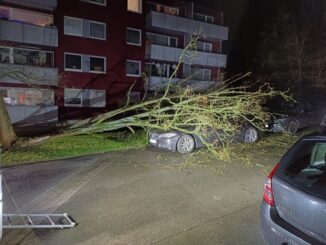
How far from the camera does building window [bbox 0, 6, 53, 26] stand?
21609mm

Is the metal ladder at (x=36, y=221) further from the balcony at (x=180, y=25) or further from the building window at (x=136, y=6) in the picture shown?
the building window at (x=136, y=6)

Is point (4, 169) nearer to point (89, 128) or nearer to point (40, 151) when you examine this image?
point (40, 151)

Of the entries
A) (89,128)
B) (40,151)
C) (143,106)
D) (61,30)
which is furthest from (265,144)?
(61,30)

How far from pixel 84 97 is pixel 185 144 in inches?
614

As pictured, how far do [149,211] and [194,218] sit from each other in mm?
771

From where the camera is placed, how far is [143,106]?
37.8 feet

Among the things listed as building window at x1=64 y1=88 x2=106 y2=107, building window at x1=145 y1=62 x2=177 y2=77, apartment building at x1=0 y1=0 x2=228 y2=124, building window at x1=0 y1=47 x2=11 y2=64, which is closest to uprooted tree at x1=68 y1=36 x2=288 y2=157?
apartment building at x1=0 y1=0 x2=228 y2=124

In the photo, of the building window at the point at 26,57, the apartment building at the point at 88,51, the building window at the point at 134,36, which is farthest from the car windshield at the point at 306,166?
the building window at the point at 134,36

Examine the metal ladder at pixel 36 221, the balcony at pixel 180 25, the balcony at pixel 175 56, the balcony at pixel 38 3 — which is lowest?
the metal ladder at pixel 36 221

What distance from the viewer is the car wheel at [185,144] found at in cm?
1071

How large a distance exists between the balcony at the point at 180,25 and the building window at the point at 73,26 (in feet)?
20.3

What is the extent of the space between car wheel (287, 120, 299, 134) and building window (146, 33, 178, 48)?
16456 mm

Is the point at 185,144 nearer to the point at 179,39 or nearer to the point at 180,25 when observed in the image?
the point at 180,25

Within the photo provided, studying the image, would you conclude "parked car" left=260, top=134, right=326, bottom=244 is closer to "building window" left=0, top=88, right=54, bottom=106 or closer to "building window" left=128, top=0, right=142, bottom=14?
"building window" left=0, top=88, right=54, bottom=106
